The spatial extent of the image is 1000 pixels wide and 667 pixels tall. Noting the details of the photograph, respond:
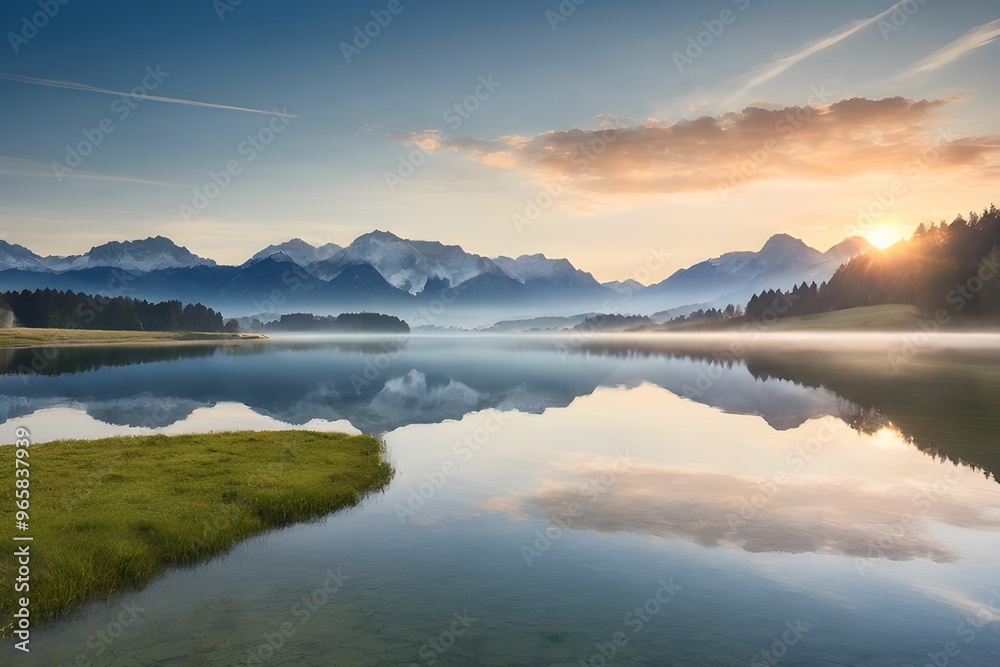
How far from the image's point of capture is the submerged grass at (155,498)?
17.5 meters

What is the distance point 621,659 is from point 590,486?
16.3m

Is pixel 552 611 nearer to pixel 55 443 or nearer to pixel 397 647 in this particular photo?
pixel 397 647

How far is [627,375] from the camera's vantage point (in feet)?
335

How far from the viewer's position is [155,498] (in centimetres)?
2389

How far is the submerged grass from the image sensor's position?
17516mm

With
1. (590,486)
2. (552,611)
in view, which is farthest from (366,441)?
(552,611)
